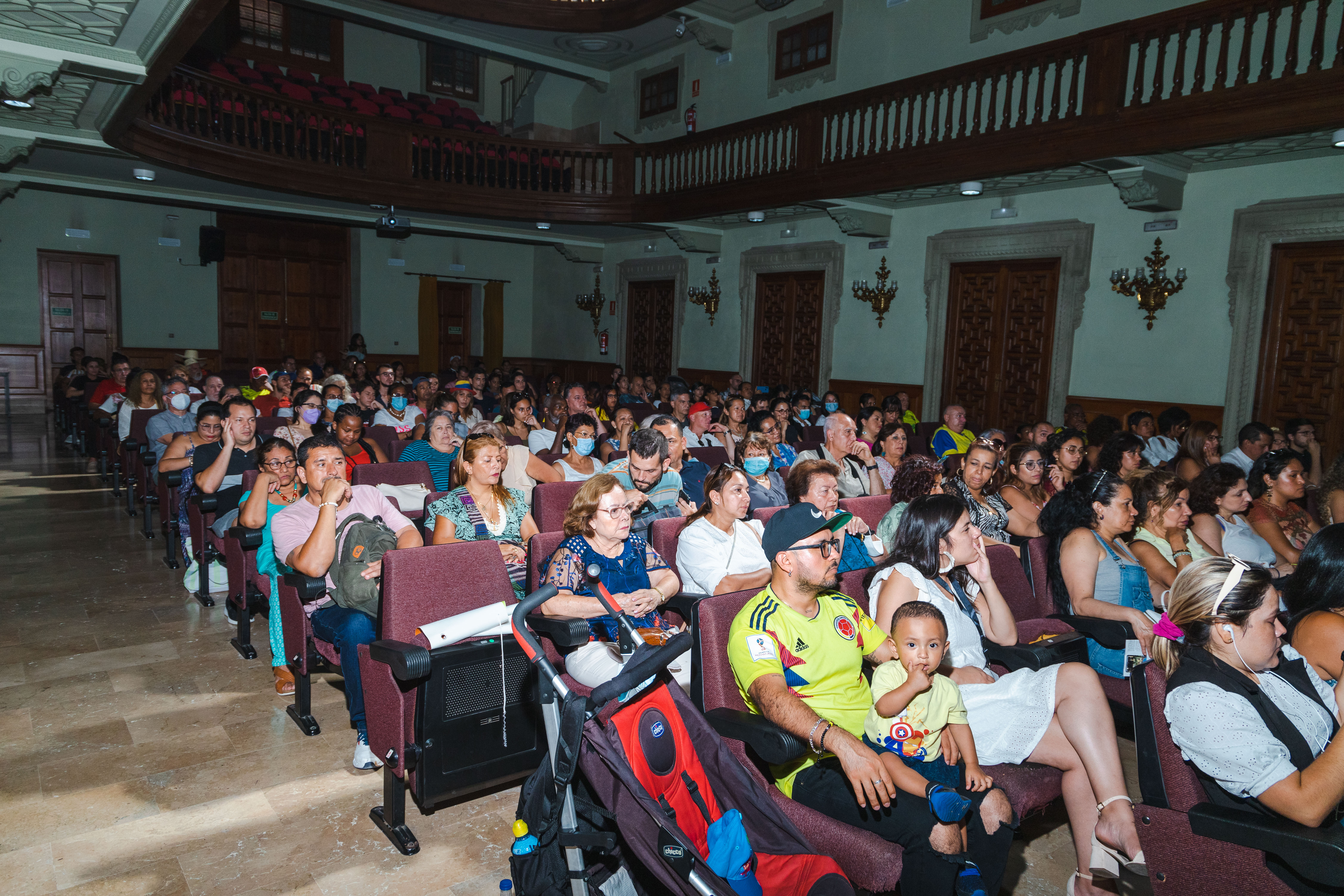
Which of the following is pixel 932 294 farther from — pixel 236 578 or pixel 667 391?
pixel 236 578

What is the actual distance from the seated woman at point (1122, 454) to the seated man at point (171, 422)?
6274 mm

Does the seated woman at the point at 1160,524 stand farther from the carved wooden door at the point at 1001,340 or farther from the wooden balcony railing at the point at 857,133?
the carved wooden door at the point at 1001,340

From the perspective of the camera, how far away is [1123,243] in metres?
8.70

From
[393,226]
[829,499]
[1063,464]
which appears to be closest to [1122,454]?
[1063,464]

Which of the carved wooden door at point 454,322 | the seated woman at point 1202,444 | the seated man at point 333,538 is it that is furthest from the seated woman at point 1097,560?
the carved wooden door at point 454,322

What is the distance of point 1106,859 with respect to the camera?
2264 millimetres

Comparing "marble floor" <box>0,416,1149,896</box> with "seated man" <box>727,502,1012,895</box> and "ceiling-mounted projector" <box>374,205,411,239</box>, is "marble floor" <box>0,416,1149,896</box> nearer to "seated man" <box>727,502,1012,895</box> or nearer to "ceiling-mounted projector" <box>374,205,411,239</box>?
"seated man" <box>727,502,1012,895</box>

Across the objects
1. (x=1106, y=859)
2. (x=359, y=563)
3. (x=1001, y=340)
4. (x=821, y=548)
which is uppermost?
(x=1001, y=340)

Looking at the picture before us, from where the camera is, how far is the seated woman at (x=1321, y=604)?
2199 mm

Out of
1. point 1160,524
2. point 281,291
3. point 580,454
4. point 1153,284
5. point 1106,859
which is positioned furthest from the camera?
point 281,291

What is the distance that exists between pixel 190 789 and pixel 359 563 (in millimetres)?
972

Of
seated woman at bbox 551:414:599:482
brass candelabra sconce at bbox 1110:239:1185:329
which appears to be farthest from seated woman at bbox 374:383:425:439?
brass candelabra sconce at bbox 1110:239:1185:329

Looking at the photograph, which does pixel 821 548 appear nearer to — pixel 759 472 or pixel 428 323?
pixel 759 472

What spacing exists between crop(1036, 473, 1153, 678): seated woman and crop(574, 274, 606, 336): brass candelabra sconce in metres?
13.7
